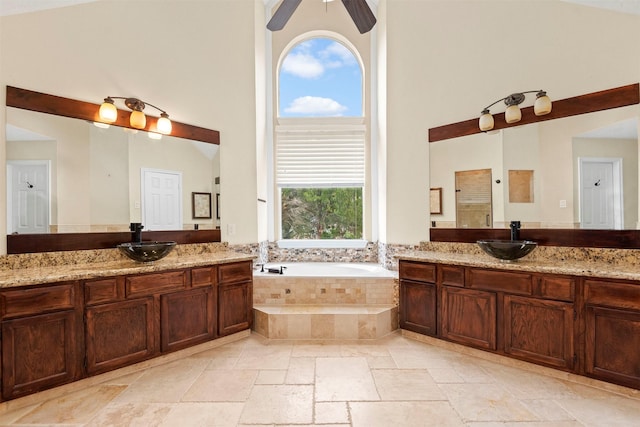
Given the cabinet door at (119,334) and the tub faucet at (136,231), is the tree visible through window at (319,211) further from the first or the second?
the cabinet door at (119,334)

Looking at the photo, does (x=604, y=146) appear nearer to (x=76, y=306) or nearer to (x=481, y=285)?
(x=481, y=285)

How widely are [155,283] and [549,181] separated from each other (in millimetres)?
3685

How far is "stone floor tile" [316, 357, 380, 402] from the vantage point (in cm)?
200

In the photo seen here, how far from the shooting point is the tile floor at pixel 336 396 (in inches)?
69.7

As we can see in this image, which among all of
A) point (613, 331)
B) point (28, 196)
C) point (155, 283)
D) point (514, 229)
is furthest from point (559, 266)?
point (28, 196)

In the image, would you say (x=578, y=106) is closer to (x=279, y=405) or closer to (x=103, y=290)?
(x=279, y=405)

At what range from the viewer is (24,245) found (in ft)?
7.59

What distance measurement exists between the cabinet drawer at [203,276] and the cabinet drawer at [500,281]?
239 cm

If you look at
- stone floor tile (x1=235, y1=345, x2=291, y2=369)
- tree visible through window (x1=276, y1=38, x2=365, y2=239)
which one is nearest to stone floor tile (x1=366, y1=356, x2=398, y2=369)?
stone floor tile (x1=235, y1=345, x2=291, y2=369)

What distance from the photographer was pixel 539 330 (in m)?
2.25

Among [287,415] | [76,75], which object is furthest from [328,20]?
[287,415]

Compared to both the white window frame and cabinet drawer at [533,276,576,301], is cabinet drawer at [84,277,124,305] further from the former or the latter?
cabinet drawer at [533,276,576,301]

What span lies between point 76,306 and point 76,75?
2042 millimetres

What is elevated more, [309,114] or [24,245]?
[309,114]
